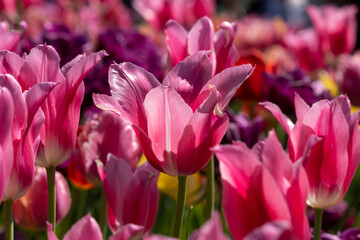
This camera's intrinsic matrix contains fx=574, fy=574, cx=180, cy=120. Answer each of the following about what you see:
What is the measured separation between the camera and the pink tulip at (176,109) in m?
0.51

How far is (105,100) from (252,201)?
0.60 ft

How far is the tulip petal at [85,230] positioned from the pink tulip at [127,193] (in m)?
0.14

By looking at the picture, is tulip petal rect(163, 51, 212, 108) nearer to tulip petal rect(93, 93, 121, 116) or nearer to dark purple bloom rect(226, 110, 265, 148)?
tulip petal rect(93, 93, 121, 116)

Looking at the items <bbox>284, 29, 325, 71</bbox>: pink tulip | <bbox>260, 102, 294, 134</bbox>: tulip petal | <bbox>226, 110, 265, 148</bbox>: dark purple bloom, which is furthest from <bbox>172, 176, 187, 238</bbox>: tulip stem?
<bbox>284, 29, 325, 71</bbox>: pink tulip

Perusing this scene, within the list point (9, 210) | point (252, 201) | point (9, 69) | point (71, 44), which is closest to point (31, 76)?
point (9, 69)

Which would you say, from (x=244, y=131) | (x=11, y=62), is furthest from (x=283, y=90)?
(x=11, y=62)

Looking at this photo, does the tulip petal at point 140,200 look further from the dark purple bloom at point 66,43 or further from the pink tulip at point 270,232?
the dark purple bloom at point 66,43

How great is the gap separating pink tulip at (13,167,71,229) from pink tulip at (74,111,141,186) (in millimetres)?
35

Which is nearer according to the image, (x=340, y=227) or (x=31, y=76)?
(x=31, y=76)

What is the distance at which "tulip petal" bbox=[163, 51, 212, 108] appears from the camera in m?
0.54

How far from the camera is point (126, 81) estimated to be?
53 centimetres

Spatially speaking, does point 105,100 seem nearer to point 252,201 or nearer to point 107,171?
point 107,171

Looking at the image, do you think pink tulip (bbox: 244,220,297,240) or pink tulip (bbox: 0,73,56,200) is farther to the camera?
pink tulip (bbox: 0,73,56,200)

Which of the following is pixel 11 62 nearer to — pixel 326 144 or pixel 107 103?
pixel 107 103
